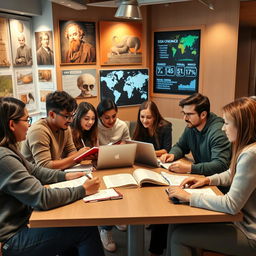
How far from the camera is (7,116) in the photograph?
142cm

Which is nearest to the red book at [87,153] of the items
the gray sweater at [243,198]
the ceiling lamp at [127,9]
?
the gray sweater at [243,198]

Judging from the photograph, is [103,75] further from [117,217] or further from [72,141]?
[117,217]

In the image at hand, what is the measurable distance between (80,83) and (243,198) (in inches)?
120

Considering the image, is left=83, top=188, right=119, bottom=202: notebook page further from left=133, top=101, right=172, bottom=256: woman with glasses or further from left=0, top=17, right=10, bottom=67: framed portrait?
left=0, top=17, right=10, bottom=67: framed portrait

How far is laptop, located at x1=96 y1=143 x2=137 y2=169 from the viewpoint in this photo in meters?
1.92

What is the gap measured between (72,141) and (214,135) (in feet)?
3.48

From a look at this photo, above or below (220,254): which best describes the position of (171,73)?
above

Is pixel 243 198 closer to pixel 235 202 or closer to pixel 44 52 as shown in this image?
pixel 235 202

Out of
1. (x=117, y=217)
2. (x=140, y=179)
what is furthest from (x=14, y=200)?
(x=140, y=179)

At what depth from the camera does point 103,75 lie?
13.7ft

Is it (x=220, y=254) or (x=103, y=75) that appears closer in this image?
(x=220, y=254)

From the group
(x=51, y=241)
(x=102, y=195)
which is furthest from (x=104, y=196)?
(x=51, y=241)

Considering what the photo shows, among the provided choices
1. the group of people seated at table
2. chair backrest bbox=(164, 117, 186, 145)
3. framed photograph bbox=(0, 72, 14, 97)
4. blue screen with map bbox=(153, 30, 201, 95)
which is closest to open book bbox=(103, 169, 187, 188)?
the group of people seated at table

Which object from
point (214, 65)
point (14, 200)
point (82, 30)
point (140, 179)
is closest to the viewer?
point (14, 200)
